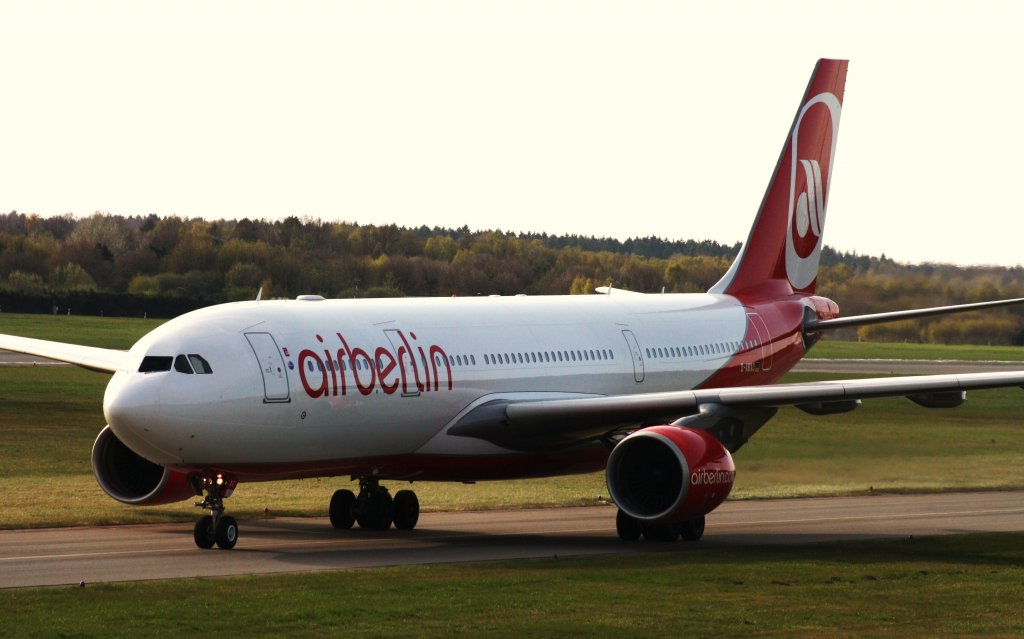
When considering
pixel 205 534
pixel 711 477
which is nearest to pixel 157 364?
pixel 205 534

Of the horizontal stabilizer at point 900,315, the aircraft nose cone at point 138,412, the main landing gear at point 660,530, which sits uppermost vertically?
the horizontal stabilizer at point 900,315

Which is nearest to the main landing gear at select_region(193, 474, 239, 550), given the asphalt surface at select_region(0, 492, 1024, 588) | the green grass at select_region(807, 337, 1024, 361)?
the asphalt surface at select_region(0, 492, 1024, 588)

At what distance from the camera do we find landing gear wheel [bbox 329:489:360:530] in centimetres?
3002

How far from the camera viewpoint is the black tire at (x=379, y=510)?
98.4 ft

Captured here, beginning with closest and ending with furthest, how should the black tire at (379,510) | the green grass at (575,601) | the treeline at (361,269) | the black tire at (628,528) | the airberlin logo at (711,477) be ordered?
the green grass at (575,601), the airberlin logo at (711,477), the black tire at (628,528), the black tire at (379,510), the treeline at (361,269)

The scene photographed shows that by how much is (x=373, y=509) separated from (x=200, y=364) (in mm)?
6070

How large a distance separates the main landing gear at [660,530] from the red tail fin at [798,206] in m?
10.8

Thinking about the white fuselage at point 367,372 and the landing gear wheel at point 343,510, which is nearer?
the white fuselage at point 367,372

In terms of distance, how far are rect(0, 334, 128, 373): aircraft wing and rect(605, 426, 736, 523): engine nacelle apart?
8.89 metres

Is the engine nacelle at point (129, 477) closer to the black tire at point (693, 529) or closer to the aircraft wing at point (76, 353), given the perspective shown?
the aircraft wing at point (76, 353)

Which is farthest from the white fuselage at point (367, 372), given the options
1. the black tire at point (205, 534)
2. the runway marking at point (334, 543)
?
the runway marking at point (334, 543)

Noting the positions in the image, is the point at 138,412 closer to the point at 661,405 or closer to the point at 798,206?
the point at 661,405

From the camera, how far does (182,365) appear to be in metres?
24.9

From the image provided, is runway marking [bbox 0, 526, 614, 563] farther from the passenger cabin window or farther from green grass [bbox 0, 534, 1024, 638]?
green grass [bbox 0, 534, 1024, 638]
